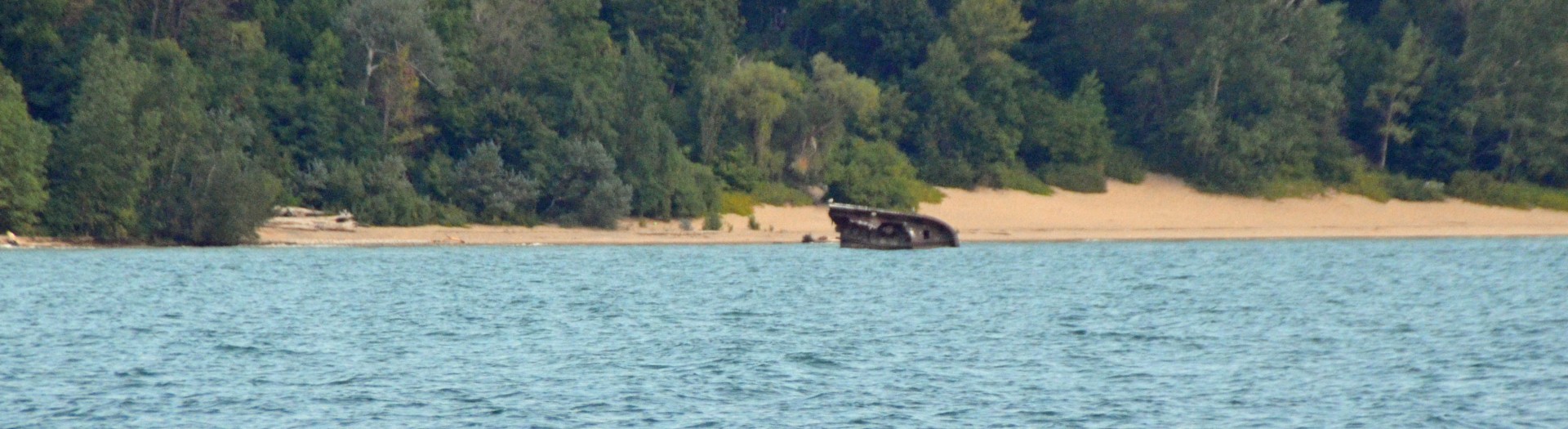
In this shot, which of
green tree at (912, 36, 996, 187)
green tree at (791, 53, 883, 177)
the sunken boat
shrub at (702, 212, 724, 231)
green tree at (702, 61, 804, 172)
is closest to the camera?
the sunken boat

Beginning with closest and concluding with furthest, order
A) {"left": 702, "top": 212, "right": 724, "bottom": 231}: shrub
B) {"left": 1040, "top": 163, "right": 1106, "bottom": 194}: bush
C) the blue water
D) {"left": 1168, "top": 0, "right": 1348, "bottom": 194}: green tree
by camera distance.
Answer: the blue water → {"left": 702, "top": 212, "right": 724, "bottom": 231}: shrub → {"left": 1040, "top": 163, "right": 1106, "bottom": 194}: bush → {"left": 1168, "top": 0, "right": 1348, "bottom": 194}: green tree

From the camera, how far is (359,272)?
1806 inches

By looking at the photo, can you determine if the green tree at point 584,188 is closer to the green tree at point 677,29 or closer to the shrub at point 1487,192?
the green tree at point 677,29

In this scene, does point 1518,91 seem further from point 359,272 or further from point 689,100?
point 359,272

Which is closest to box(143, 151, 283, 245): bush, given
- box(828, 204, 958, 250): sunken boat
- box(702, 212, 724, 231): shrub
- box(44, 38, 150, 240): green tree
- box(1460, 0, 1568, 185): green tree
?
box(44, 38, 150, 240): green tree

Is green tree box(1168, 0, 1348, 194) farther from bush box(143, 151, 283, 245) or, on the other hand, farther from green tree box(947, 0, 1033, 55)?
bush box(143, 151, 283, 245)

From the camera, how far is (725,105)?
208 ft

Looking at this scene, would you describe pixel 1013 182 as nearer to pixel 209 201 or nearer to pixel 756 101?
pixel 756 101

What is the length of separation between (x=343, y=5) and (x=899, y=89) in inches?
810

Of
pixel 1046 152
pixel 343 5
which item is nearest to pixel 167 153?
pixel 343 5

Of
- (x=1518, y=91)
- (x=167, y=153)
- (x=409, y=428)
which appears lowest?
(x=409, y=428)

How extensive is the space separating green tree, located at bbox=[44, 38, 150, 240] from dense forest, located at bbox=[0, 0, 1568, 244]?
9 cm

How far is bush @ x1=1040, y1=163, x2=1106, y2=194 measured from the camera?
68125mm

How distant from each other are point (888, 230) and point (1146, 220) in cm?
1291
